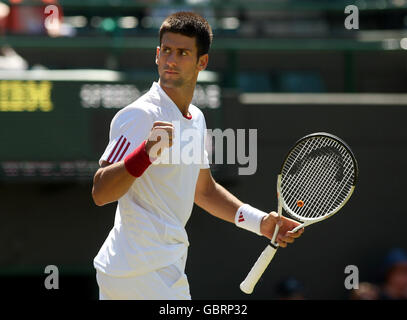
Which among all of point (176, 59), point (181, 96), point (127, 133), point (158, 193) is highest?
point (176, 59)

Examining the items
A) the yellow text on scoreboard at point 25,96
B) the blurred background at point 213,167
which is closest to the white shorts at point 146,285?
the blurred background at point 213,167

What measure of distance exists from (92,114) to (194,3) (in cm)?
175

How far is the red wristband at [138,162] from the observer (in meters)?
2.94

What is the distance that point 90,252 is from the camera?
6301mm

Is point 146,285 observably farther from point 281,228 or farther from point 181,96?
point 181,96

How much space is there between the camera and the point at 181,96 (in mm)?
3328

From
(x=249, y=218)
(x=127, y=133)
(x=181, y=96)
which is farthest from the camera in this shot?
(x=249, y=218)

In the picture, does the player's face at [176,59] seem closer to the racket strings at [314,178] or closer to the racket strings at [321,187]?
the racket strings at [314,178]

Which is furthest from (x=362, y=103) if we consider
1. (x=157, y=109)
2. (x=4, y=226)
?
(x=157, y=109)

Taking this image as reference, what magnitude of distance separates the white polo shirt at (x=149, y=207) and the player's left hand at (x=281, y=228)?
0.46 metres

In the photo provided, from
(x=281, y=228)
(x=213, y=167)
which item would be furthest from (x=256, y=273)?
(x=213, y=167)

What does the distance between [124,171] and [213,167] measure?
318 cm

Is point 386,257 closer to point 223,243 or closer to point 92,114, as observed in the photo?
point 223,243

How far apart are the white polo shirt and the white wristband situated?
0.42 m
